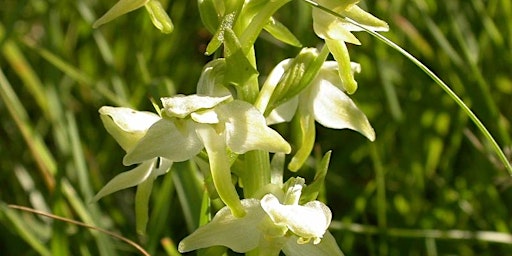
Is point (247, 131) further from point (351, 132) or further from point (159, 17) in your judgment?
point (351, 132)

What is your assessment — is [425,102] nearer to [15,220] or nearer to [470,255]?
[470,255]

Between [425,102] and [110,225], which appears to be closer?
[110,225]

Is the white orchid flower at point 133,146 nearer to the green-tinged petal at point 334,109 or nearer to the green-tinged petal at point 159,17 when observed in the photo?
the green-tinged petal at point 159,17

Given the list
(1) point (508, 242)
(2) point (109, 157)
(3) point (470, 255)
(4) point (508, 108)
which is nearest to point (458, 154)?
(4) point (508, 108)

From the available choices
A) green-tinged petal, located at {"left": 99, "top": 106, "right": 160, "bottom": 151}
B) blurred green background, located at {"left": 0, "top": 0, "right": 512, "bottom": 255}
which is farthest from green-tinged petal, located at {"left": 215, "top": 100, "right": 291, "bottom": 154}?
blurred green background, located at {"left": 0, "top": 0, "right": 512, "bottom": 255}

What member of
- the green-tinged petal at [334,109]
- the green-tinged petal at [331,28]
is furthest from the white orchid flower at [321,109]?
the green-tinged petal at [331,28]

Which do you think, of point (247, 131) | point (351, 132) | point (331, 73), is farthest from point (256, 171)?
point (351, 132)

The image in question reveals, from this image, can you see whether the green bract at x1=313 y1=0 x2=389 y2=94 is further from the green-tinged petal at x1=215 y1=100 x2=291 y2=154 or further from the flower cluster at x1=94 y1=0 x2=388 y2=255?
the green-tinged petal at x1=215 y1=100 x2=291 y2=154
